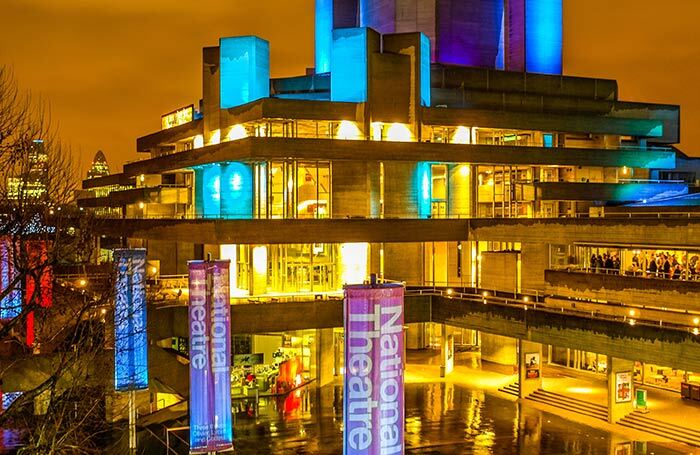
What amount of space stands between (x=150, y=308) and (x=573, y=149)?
3470 cm

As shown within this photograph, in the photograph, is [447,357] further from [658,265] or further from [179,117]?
[179,117]

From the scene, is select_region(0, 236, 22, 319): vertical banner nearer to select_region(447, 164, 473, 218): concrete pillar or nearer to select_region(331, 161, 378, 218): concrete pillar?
select_region(331, 161, 378, 218): concrete pillar

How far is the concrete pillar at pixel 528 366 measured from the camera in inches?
1756

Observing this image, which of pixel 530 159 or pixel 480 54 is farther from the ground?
pixel 480 54

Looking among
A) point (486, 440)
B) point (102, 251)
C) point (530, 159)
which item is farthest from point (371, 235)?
point (102, 251)

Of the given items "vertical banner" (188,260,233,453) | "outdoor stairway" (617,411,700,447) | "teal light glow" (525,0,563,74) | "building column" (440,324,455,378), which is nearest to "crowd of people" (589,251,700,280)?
"outdoor stairway" (617,411,700,447)

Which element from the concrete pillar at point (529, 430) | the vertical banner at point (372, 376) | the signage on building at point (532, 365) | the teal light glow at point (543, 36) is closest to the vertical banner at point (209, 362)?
the concrete pillar at point (529, 430)

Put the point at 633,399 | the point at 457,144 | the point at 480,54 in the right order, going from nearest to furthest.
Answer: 1. the point at 633,399
2. the point at 457,144
3. the point at 480,54

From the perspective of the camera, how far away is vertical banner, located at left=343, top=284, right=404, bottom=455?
17.2 meters

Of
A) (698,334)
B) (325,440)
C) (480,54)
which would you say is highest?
(480,54)

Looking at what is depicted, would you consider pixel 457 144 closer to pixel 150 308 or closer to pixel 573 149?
pixel 573 149

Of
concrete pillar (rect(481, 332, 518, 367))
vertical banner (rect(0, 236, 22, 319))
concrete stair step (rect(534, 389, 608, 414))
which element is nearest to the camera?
vertical banner (rect(0, 236, 22, 319))

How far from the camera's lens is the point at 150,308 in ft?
147

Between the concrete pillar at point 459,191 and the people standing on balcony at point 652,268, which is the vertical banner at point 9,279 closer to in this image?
the concrete pillar at point 459,191
